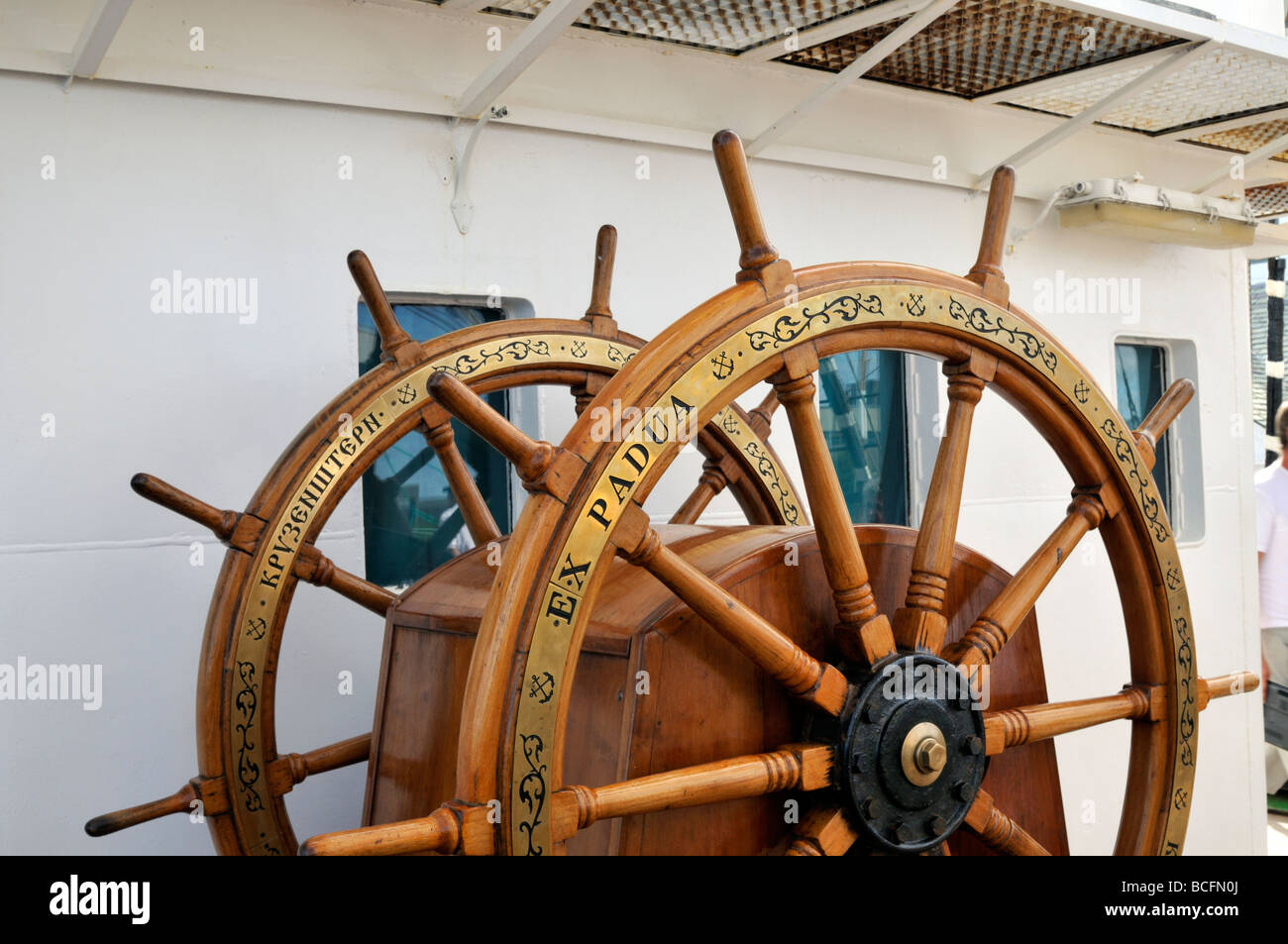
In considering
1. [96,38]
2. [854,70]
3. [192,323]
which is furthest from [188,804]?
[854,70]

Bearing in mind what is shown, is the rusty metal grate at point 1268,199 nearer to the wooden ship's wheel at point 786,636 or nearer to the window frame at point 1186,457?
the window frame at point 1186,457

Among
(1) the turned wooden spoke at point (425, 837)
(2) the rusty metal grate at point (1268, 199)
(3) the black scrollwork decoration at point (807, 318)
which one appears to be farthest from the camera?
(2) the rusty metal grate at point (1268, 199)

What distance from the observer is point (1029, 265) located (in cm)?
427

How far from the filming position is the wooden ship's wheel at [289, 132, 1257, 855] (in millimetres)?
1350

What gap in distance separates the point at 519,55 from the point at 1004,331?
1456 mm

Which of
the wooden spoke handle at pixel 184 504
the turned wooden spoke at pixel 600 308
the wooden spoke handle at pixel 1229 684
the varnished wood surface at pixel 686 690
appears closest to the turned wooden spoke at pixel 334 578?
the wooden spoke handle at pixel 184 504

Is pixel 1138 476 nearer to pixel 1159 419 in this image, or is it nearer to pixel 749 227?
pixel 1159 419

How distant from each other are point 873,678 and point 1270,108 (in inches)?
133

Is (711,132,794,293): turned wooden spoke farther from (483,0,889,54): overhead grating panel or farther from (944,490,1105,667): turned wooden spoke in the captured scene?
(483,0,889,54): overhead grating panel

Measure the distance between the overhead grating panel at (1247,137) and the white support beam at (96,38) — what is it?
11.9 feet

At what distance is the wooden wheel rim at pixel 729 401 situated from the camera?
1.33 meters
